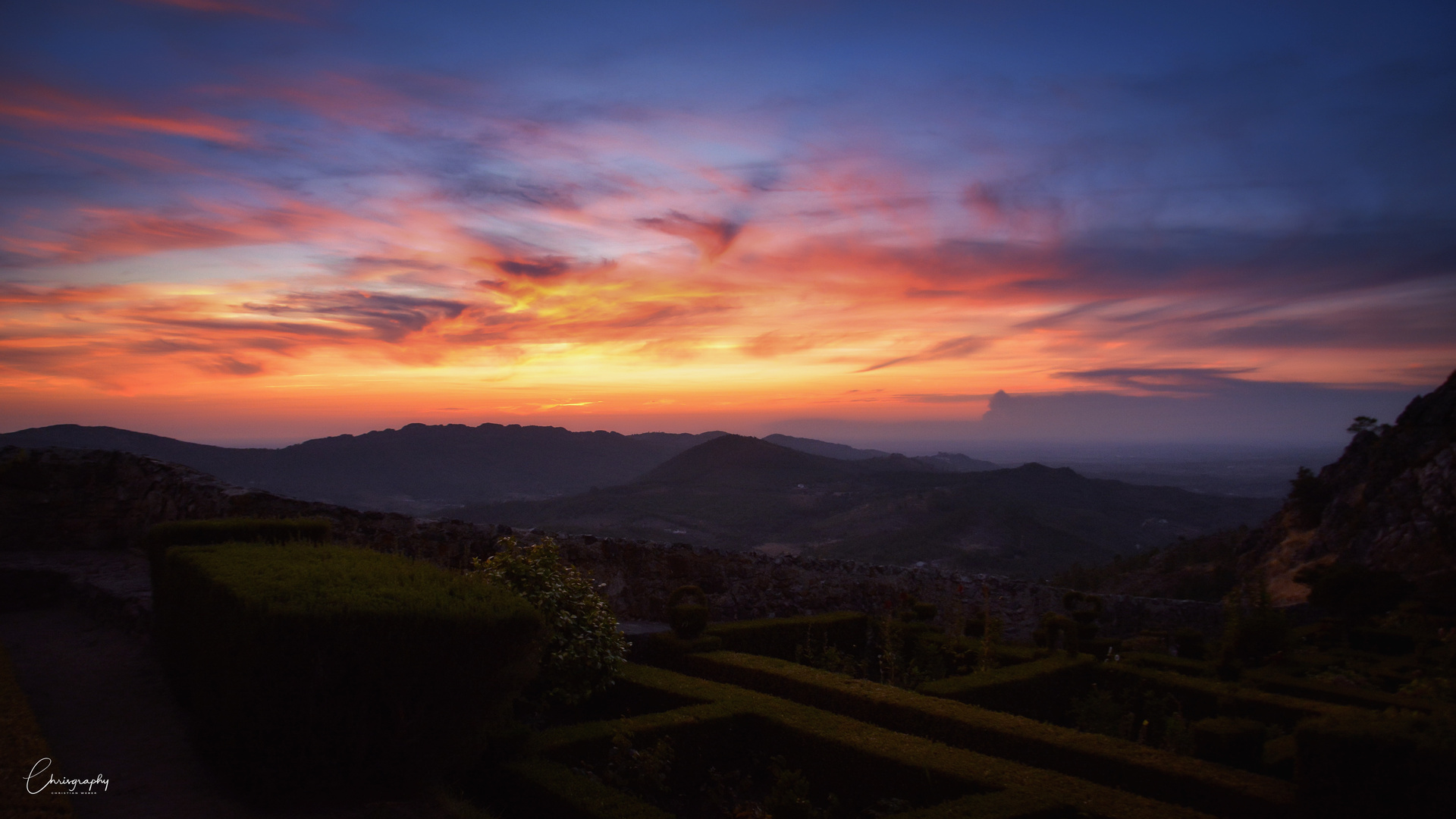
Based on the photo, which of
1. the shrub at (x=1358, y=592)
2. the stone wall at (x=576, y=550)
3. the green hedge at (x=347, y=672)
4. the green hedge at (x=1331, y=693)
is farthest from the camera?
the stone wall at (x=576, y=550)

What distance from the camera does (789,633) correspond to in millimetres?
9984

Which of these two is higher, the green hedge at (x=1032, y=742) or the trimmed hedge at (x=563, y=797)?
the green hedge at (x=1032, y=742)

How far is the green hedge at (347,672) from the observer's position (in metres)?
4.25

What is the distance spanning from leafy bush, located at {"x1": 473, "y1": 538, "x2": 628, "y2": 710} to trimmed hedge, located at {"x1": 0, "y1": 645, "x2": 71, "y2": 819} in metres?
2.94

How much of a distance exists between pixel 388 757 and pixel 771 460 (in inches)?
2768

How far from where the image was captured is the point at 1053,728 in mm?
5898

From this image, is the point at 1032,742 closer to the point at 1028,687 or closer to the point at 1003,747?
the point at 1003,747

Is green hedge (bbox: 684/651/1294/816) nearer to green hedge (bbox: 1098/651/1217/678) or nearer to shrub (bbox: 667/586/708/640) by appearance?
shrub (bbox: 667/586/708/640)

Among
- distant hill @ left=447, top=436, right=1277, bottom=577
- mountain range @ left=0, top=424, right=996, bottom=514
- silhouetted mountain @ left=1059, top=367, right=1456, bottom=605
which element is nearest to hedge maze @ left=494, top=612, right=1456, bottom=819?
silhouetted mountain @ left=1059, top=367, right=1456, bottom=605

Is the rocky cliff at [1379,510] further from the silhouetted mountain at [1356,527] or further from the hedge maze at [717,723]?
the hedge maze at [717,723]

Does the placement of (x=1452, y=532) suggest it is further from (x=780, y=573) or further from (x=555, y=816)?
(x=555, y=816)

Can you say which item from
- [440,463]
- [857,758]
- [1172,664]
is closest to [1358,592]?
[1172,664]

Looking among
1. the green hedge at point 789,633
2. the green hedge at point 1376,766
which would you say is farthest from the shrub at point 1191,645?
the green hedge at point 1376,766

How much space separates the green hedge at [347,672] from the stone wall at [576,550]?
5.37m
